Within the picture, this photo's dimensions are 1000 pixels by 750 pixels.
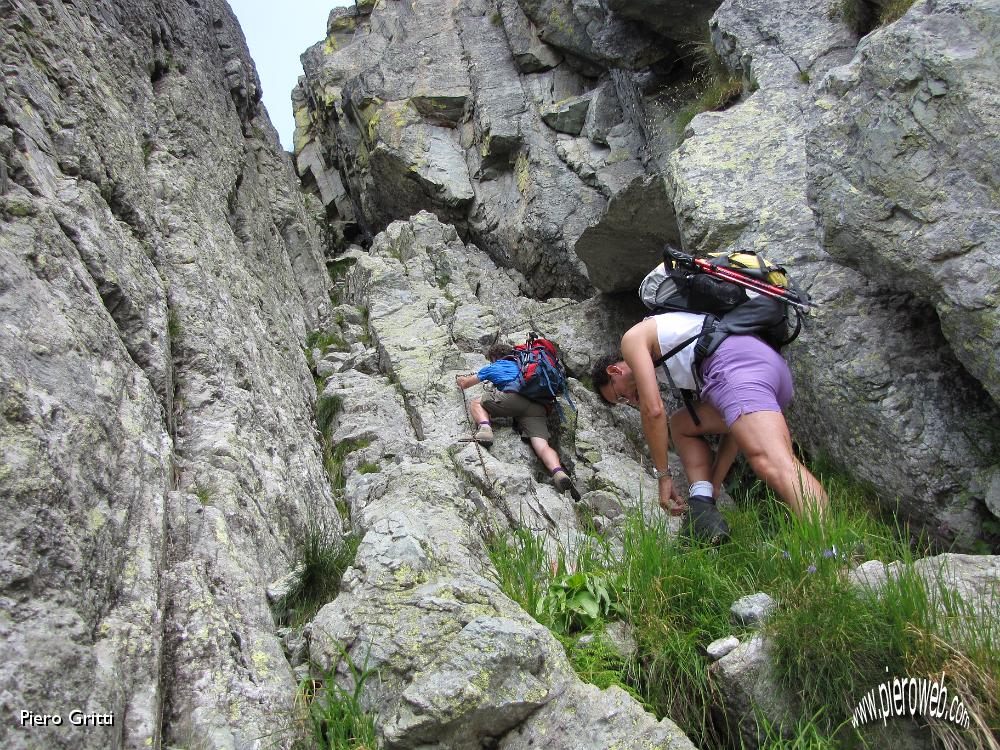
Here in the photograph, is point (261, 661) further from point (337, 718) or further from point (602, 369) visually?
point (602, 369)

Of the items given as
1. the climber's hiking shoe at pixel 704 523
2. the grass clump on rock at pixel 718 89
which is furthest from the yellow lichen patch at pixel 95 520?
the grass clump on rock at pixel 718 89

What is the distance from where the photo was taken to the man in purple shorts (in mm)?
5215

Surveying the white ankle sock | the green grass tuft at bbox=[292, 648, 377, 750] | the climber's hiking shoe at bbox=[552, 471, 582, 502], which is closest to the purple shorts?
the white ankle sock

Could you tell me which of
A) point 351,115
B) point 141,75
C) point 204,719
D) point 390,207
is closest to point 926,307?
point 204,719

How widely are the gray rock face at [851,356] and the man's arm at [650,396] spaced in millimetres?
2100

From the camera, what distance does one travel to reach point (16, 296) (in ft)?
13.9

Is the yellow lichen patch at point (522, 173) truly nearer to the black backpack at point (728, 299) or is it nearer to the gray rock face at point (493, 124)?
the gray rock face at point (493, 124)

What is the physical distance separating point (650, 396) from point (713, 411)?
2.92 feet

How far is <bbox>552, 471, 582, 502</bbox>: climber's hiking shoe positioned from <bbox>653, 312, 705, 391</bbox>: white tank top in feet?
Answer: 11.6

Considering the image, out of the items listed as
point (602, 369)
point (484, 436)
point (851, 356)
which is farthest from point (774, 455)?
point (602, 369)

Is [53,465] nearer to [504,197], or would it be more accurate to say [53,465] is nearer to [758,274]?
[758,274]

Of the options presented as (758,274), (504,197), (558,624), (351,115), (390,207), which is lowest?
(558,624)

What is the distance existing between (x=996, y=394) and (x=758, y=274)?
82.0 inches

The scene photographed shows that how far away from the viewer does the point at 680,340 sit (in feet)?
19.7
